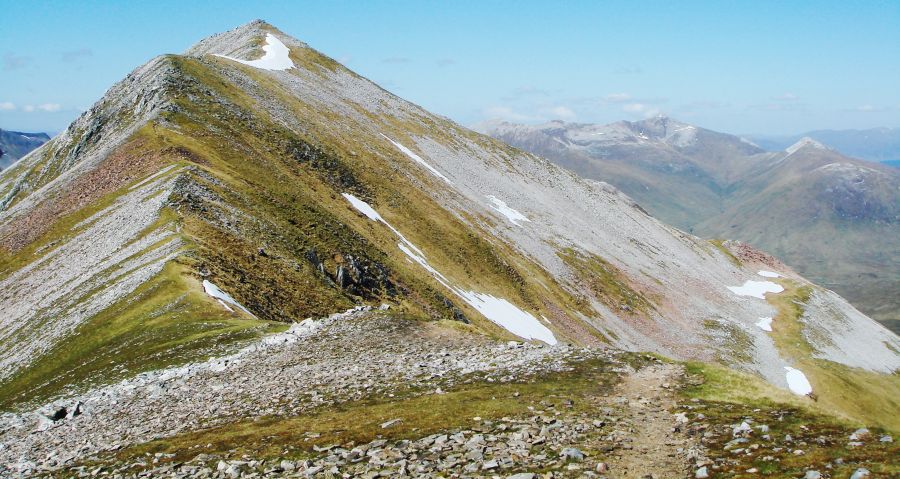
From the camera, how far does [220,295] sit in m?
43.0

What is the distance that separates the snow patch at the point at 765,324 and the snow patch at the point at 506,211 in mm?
49737

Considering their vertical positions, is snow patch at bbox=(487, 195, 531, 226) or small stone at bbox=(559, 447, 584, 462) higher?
snow patch at bbox=(487, 195, 531, 226)

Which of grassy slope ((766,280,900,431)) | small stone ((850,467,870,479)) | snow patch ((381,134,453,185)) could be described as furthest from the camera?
snow patch ((381,134,453,185))

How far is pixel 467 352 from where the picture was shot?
30.4m

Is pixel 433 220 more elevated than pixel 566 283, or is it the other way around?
pixel 433 220

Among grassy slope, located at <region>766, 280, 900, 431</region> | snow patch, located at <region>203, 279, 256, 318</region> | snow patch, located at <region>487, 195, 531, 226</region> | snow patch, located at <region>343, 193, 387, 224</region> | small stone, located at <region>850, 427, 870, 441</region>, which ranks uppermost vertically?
snow patch, located at <region>343, 193, 387, 224</region>

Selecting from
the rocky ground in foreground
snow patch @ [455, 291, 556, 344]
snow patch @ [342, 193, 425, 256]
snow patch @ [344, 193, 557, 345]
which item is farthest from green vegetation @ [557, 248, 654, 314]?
the rocky ground in foreground

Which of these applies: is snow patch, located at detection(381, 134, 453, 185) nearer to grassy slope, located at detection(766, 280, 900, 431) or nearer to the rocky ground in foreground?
grassy slope, located at detection(766, 280, 900, 431)

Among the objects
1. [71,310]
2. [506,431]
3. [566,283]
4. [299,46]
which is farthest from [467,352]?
[299,46]

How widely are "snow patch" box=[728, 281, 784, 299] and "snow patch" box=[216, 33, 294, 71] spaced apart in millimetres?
119951

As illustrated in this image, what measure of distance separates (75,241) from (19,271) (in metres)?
6.50

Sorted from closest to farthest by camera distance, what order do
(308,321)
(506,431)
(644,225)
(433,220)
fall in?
(506,431) → (308,321) → (433,220) → (644,225)

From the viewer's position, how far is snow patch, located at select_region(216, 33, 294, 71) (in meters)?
143

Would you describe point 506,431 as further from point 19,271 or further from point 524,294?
point 524,294
